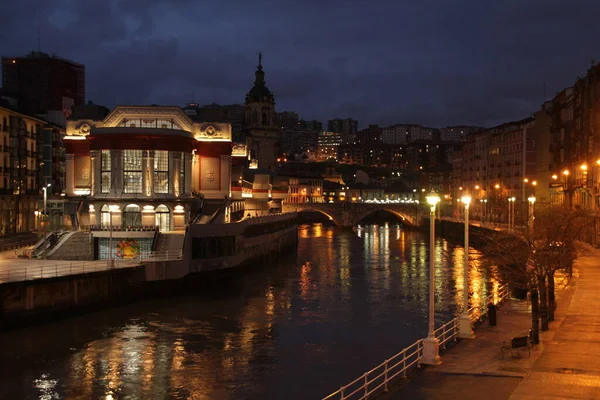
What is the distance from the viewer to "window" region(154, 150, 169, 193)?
237 feet

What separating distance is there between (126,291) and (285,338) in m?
17.3

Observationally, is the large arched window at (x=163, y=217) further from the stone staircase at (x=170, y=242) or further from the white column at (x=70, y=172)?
the white column at (x=70, y=172)

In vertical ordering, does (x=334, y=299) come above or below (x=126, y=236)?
below

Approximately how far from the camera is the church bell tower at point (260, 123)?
176250 mm

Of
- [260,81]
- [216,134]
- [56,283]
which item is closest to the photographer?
[56,283]

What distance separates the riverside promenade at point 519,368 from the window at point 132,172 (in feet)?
143

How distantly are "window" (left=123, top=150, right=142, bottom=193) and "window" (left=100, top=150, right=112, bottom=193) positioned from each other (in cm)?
182

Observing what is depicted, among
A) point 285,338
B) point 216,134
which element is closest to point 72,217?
point 216,134

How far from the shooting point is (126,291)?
5447cm

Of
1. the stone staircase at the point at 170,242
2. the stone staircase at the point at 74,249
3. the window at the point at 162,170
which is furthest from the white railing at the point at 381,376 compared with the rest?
the window at the point at 162,170

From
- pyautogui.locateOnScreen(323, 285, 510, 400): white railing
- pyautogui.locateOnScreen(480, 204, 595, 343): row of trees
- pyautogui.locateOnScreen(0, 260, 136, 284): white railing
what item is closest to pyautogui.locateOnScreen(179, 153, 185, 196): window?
pyautogui.locateOnScreen(0, 260, 136, 284): white railing

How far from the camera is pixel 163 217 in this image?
72312mm

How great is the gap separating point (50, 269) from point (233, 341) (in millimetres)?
18814

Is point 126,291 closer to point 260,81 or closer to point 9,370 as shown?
point 9,370
